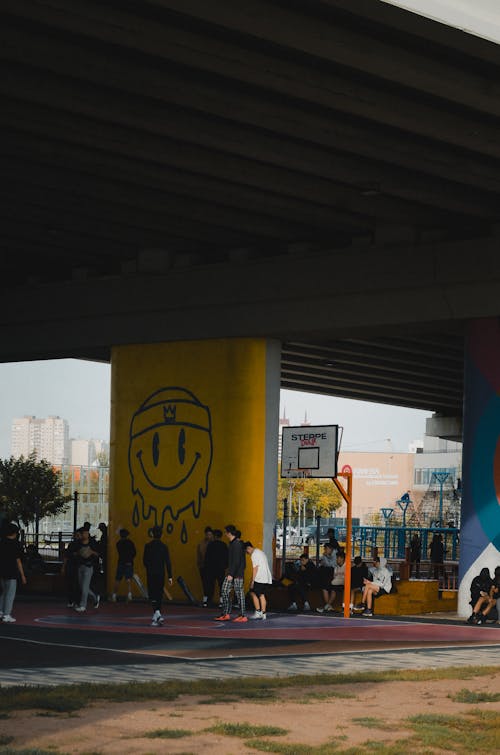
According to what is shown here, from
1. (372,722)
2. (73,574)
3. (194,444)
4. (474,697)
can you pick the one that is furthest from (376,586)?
(372,722)

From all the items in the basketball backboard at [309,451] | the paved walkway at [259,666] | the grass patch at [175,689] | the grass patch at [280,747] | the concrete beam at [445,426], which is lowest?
A: the paved walkway at [259,666]

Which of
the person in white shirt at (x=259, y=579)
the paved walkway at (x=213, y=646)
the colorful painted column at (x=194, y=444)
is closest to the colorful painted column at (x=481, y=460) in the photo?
the paved walkway at (x=213, y=646)

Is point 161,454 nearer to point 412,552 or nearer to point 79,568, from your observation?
point 79,568

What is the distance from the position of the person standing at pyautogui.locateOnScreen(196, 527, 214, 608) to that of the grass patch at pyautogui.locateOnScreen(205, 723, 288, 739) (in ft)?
55.0

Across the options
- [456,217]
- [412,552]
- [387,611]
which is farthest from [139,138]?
[412,552]

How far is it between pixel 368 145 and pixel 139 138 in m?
3.56

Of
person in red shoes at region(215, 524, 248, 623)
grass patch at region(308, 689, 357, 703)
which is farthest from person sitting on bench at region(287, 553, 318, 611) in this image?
grass patch at region(308, 689, 357, 703)

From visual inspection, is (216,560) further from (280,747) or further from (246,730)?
(280,747)

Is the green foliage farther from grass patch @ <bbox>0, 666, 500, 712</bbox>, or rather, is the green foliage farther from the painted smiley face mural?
grass patch @ <bbox>0, 666, 500, 712</bbox>

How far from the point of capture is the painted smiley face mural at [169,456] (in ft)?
95.3

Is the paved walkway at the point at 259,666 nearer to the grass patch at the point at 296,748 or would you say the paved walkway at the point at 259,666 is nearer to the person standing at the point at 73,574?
the grass patch at the point at 296,748

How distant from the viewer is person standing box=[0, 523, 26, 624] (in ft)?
73.4

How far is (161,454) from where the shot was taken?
2975cm

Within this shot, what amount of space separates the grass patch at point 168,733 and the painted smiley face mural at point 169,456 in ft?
60.7
